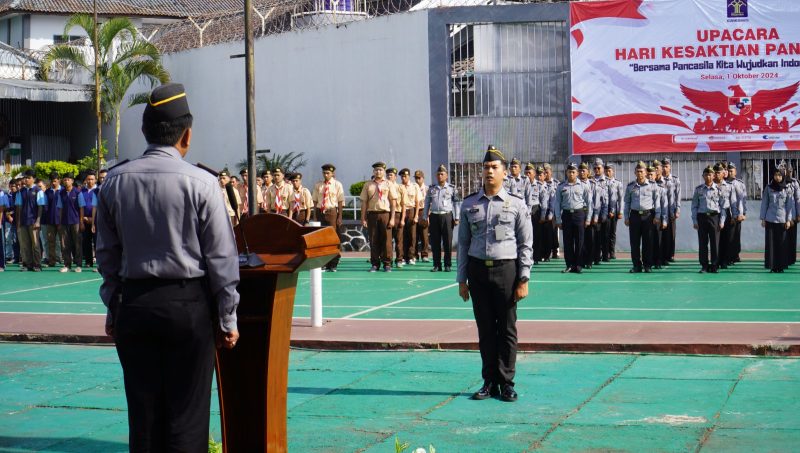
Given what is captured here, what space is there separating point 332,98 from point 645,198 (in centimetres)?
1194

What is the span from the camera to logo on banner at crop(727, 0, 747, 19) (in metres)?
26.7

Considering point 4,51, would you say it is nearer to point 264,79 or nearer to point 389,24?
point 264,79

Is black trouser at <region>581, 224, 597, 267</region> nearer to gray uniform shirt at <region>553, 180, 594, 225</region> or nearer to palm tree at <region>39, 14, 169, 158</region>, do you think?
gray uniform shirt at <region>553, 180, 594, 225</region>

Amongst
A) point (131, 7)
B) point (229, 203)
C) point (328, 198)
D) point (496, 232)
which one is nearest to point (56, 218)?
point (229, 203)

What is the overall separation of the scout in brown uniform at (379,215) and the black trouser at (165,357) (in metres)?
17.7

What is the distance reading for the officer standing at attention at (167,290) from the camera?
5293mm

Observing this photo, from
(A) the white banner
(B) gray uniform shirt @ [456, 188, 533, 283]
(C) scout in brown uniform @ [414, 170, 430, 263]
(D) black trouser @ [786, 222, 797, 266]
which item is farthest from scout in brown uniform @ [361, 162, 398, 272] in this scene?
(B) gray uniform shirt @ [456, 188, 533, 283]

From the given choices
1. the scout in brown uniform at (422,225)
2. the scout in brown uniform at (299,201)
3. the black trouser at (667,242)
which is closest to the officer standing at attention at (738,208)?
the black trouser at (667,242)

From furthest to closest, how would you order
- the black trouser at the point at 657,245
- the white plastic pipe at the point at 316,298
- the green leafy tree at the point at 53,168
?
1. the green leafy tree at the point at 53,168
2. the black trouser at the point at 657,245
3. the white plastic pipe at the point at 316,298

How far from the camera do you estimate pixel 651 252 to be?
21.7m

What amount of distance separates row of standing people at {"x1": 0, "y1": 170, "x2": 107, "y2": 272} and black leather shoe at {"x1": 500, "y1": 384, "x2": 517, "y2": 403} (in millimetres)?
17259

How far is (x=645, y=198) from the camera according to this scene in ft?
72.0

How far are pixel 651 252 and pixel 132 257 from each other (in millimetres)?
17432

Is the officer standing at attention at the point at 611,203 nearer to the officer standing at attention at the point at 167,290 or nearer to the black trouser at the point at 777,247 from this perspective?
the black trouser at the point at 777,247
